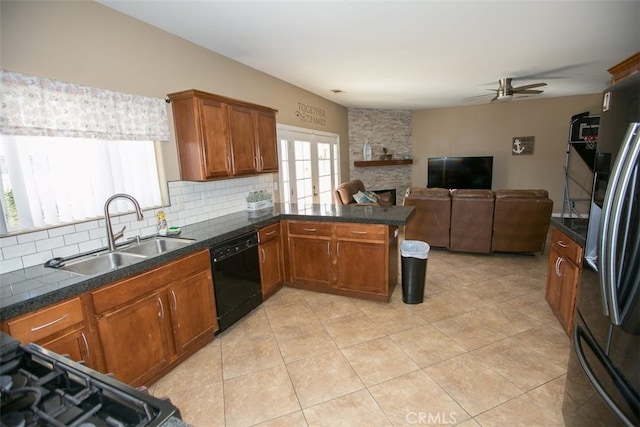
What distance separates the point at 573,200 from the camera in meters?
6.42

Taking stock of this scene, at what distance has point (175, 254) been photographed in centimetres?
216

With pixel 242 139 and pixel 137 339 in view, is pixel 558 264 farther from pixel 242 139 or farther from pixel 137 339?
pixel 137 339

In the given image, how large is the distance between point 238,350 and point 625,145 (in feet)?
8.50

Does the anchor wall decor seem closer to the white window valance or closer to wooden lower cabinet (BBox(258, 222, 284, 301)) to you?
wooden lower cabinet (BBox(258, 222, 284, 301))

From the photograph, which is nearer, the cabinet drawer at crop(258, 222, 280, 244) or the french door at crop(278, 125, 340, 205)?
the cabinet drawer at crop(258, 222, 280, 244)

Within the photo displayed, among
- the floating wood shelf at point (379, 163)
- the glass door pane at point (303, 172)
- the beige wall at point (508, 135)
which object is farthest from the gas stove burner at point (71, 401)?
the beige wall at point (508, 135)

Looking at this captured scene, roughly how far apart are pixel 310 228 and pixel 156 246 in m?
1.48

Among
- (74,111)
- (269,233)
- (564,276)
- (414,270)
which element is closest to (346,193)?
(269,233)

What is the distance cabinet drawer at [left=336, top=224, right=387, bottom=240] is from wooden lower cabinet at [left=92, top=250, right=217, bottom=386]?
1342 mm

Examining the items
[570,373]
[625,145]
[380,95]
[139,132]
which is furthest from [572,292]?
[380,95]

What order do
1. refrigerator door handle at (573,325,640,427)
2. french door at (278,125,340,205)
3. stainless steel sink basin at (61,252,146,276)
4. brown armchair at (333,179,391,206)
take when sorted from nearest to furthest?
refrigerator door handle at (573,325,640,427) < stainless steel sink basin at (61,252,146,276) < french door at (278,125,340,205) < brown armchair at (333,179,391,206)

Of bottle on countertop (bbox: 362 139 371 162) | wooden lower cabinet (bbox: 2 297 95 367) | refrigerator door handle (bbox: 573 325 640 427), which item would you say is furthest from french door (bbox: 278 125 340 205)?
refrigerator door handle (bbox: 573 325 640 427)

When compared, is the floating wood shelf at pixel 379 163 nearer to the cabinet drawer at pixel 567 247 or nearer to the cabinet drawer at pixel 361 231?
the cabinet drawer at pixel 361 231

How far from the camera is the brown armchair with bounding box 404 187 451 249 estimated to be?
444 cm
